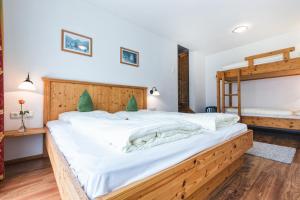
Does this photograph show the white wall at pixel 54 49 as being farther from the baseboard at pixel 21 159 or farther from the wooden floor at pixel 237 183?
the wooden floor at pixel 237 183

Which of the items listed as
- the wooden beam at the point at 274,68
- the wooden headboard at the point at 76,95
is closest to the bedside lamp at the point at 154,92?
the wooden headboard at the point at 76,95

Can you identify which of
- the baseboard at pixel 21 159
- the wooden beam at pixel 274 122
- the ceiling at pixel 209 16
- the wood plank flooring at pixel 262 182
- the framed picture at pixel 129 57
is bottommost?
the wood plank flooring at pixel 262 182

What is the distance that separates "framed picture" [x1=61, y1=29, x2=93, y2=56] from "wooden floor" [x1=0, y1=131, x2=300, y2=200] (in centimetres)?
173

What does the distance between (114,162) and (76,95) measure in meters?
1.99

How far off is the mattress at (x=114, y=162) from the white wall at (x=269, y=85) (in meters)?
3.67

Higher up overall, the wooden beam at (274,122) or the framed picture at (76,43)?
the framed picture at (76,43)

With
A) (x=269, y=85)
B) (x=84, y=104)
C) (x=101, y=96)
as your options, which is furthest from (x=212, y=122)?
(x=269, y=85)

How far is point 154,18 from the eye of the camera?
303cm

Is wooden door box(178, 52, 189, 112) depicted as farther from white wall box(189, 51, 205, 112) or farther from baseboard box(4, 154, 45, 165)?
baseboard box(4, 154, 45, 165)

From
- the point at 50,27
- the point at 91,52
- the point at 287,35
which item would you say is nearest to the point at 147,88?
the point at 91,52

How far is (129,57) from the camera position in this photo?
3119 millimetres

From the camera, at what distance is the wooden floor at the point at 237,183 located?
1306 mm

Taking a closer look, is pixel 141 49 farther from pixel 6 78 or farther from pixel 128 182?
pixel 128 182

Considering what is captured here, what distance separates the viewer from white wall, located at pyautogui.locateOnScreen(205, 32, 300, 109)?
140 inches
